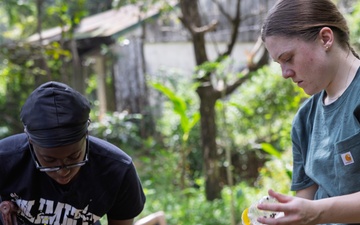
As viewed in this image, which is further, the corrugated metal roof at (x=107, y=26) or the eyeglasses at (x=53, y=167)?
the corrugated metal roof at (x=107, y=26)

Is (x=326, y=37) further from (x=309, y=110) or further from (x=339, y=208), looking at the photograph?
(x=339, y=208)

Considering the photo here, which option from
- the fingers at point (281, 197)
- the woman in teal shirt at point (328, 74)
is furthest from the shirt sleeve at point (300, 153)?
the fingers at point (281, 197)

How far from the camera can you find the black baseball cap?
188 cm

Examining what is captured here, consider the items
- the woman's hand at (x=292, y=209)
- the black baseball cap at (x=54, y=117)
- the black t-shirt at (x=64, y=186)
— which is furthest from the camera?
the black t-shirt at (x=64, y=186)

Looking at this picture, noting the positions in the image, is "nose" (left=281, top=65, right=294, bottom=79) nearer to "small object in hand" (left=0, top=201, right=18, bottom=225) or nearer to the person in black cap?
the person in black cap

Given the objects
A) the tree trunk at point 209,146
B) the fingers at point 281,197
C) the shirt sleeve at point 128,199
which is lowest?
A: the tree trunk at point 209,146

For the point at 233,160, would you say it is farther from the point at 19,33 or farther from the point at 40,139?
the point at 19,33

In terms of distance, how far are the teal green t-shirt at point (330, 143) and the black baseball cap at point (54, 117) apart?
2.77 feet

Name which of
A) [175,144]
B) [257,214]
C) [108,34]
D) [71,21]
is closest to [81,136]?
[257,214]

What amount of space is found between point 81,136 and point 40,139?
149 mm

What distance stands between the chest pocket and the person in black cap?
0.86m

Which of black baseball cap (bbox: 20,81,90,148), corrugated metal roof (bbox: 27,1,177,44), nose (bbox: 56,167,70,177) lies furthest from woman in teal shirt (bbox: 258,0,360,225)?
corrugated metal roof (bbox: 27,1,177,44)

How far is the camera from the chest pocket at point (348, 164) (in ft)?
5.63

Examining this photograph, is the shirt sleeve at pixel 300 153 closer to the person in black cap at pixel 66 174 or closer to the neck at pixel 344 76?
the neck at pixel 344 76
